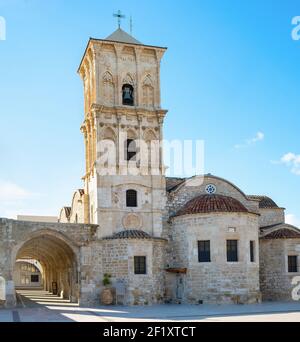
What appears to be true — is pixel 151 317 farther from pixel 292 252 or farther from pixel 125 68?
pixel 125 68

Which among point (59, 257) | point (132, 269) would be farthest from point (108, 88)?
point (59, 257)

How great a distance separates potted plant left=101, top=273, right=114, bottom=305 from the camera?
28.2 m

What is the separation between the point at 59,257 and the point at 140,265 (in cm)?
813

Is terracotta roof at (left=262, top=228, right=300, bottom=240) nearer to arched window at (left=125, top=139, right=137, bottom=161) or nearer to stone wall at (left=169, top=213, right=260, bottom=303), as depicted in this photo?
stone wall at (left=169, top=213, right=260, bottom=303)

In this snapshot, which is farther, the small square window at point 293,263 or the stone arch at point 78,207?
the stone arch at point 78,207

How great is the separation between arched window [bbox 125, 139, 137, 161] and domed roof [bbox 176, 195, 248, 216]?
4.60 metres

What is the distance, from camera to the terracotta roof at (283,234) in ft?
104

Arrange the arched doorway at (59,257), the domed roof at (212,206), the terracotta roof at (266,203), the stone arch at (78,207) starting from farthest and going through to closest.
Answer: the terracotta roof at (266,203)
the stone arch at (78,207)
the arched doorway at (59,257)
the domed roof at (212,206)

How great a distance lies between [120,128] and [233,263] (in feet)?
35.5

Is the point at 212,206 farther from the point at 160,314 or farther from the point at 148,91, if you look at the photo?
the point at 148,91

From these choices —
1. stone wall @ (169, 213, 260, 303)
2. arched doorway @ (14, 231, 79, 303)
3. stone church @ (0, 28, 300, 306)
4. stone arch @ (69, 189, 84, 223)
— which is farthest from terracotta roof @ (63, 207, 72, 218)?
stone wall @ (169, 213, 260, 303)

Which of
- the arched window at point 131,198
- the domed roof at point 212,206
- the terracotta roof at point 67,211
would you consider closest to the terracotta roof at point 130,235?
the arched window at point 131,198

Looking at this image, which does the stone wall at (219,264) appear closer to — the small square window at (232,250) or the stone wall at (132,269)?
the small square window at (232,250)

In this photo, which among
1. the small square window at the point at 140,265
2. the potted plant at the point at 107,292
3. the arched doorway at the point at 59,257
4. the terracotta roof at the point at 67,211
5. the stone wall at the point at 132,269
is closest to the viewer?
the potted plant at the point at 107,292
